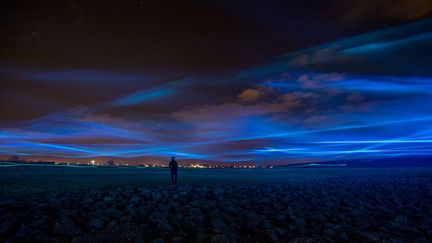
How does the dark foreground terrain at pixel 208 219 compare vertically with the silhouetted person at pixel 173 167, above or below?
below

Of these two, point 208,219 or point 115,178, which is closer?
point 208,219

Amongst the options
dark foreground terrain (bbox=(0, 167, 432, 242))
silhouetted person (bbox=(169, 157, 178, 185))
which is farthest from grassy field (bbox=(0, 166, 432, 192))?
dark foreground terrain (bbox=(0, 167, 432, 242))

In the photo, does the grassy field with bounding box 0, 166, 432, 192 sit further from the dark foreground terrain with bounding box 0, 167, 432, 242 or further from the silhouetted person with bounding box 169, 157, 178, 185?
the dark foreground terrain with bounding box 0, 167, 432, 242

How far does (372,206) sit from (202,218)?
9.16 meters

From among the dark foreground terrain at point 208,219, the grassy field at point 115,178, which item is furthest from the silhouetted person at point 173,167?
the dark foreground terrain at point 208,219

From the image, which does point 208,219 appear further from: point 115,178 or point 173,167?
point 115,178

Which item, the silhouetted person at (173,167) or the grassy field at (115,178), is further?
the silhouetted person at (173,167)

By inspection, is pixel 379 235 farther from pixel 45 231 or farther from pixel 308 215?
pixel 45 231

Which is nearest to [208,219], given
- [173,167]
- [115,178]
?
[173,167]

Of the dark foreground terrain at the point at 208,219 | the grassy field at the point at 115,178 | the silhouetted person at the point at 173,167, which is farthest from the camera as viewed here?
the silhouetted person at the point at 173,167

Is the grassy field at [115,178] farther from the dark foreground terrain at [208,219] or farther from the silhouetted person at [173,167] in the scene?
the dark foreground terrain at [208,219]

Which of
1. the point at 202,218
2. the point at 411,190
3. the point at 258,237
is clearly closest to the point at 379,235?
the point at 258,237

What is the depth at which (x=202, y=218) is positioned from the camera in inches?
473

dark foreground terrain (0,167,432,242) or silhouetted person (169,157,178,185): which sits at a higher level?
Answer: silhouetted person (169,157,178,185)
